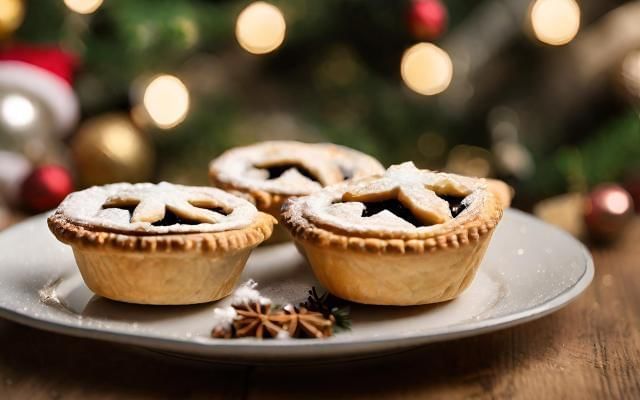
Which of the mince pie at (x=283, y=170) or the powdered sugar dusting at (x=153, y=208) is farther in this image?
the mince pie at (x=283, y=170)

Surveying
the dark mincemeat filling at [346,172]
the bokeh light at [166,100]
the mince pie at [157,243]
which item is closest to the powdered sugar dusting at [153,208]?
the mince pie at [157,243]

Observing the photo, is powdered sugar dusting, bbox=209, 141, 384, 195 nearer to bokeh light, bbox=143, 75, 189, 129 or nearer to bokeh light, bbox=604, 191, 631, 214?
bokeh light, bbox=604, 191, 631, 214

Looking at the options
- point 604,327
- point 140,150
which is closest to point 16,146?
point 140,150

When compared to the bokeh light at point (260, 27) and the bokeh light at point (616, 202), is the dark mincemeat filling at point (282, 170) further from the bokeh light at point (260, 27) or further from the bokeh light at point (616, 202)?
the bokeh light at point (260, 27)

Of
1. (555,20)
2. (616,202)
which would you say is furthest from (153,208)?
(555,20)

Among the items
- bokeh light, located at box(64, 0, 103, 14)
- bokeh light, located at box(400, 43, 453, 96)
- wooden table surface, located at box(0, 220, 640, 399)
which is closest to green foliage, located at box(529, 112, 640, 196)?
bokeh light, located at box(400, 43, 453, 96)

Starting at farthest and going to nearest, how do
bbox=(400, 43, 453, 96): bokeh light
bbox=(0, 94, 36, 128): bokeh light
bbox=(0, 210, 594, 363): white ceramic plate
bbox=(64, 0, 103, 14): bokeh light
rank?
1. bbox=(400, 43, 453, 96): bokeh light
2. bbox=(0, 94, 36, 128): bokeh light
3. bbox=(64, 0, 103, 14): bokeh light
4. bbox=(0, 210, 594, 363): white ceramic plate

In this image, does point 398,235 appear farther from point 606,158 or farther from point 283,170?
point 606,158
